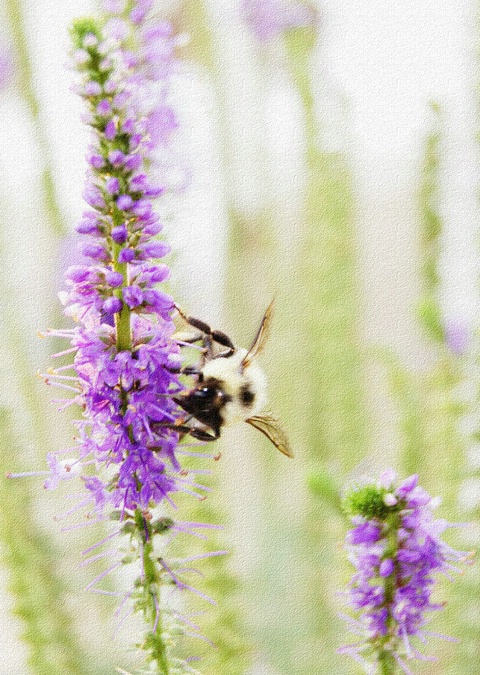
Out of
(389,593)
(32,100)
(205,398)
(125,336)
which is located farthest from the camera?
(32,100)

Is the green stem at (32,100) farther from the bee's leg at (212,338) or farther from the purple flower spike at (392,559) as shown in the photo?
the purple flower spike at (392,559)

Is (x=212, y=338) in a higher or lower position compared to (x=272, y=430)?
higher

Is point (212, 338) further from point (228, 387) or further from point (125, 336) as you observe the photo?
point (125, 336)

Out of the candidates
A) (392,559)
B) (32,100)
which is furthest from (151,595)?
(32,100)

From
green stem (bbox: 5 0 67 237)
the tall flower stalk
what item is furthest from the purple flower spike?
green stem (bbox: 5 0 67 237)

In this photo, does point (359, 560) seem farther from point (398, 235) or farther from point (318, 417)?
point (398, 235)

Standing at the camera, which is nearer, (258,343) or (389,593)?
(389,593)
